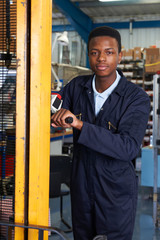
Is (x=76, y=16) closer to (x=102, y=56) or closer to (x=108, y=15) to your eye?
(x=108, y=15)

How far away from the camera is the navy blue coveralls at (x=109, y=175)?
149 centimetres

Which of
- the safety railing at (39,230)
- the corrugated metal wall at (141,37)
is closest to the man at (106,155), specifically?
the safety railing at (39,230)

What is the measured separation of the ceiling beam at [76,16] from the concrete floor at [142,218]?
22.3 feet

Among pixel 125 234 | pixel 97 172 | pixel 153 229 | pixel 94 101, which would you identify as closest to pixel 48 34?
pixel 94 101

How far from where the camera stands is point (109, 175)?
152cm

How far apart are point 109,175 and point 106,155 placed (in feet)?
0.37

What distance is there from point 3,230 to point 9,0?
2.53ft

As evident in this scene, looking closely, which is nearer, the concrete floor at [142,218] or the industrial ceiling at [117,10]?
the concrete floor at [142,218]

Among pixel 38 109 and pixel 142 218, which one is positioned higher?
pixel 38 109

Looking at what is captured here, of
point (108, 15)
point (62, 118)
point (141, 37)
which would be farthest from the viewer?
point (108, 15)

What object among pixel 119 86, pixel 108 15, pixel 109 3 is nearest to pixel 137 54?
pixel 109 3

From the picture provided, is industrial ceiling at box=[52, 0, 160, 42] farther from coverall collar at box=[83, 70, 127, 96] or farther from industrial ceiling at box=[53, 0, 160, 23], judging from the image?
coverall collar at box=[83, 70, 127, 96]

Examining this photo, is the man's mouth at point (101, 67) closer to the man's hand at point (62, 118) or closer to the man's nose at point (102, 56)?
the man's nose at point (102, 56)

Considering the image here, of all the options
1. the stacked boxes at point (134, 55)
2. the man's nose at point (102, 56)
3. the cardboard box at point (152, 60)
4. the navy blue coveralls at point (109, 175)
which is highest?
the stacked boxes at point (134, 55)
